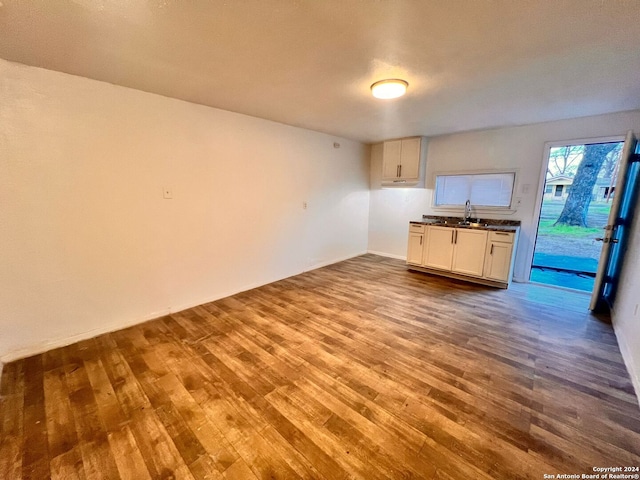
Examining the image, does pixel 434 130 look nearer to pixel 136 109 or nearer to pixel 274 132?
pixel 274 132

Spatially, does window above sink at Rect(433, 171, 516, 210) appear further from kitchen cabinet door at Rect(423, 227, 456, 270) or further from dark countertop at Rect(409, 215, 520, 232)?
kitchen cabinet door at Rect(423, 227, 456, 270)

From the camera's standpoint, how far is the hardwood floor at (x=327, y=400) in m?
1.34

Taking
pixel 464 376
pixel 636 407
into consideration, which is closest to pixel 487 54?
pixel 464 376

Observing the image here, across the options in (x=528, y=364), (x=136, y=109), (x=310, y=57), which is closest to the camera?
(x=310, y=57)

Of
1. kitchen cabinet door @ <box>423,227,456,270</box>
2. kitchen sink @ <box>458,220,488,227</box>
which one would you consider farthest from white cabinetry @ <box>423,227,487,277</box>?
kitchen sink @ <box>458,220,488,227</box>

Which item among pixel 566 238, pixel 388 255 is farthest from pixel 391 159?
pixel 566 238

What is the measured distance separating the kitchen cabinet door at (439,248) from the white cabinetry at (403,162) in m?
1.04

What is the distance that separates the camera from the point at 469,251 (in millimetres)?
3898

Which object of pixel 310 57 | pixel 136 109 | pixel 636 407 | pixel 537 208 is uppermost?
pixel 310 57

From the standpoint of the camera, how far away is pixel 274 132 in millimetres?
3664

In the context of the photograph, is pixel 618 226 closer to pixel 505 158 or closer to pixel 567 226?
pixel 505 158

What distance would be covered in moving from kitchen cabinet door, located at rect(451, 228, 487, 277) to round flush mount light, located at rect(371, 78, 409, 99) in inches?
97.6

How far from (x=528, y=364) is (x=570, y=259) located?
15.1ft

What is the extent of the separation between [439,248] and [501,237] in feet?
2.78
